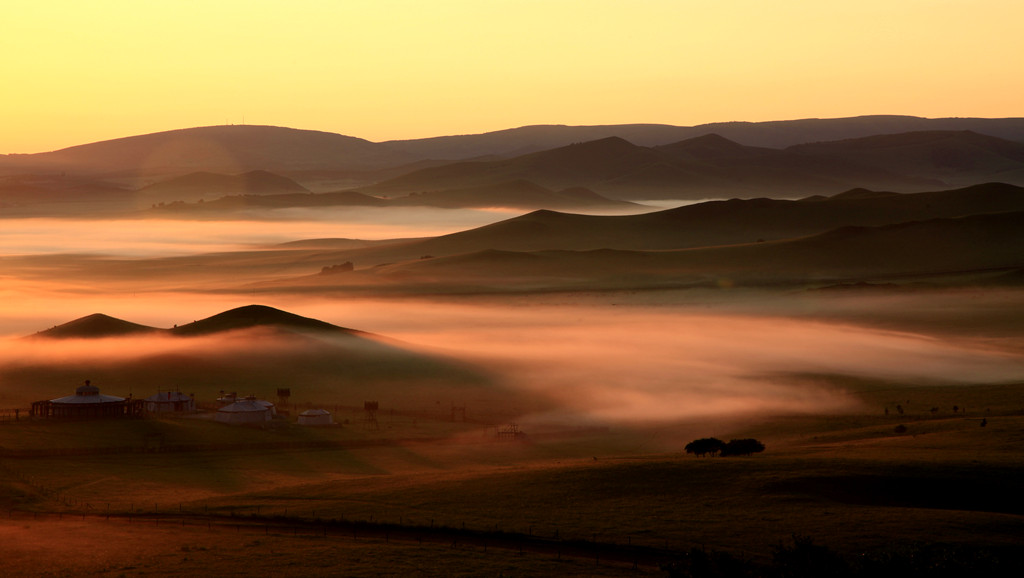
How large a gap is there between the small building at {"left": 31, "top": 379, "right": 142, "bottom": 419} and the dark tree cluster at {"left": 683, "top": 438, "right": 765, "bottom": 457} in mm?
51983

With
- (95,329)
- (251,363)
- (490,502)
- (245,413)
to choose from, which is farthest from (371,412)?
(95,329)

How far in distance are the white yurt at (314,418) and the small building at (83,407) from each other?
48.7 feet

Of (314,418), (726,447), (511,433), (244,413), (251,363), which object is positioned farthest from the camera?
(251,363)

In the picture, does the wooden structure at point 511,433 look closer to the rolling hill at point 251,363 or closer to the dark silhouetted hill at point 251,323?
the rolling hill at point 251,363

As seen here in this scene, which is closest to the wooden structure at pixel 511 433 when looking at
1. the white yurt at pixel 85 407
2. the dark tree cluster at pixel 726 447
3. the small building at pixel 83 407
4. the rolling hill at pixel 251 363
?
the rolling hill at pixel 251 363

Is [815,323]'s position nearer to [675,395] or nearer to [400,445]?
[675,395]

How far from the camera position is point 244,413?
115 metres

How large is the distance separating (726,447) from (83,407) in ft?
187

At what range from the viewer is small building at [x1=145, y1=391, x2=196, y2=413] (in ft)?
393

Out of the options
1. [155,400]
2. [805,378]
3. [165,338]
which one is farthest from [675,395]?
[165,338]

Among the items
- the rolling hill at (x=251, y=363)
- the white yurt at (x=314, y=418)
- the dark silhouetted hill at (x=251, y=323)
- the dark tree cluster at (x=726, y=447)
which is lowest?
the dark tree cluster at (x=726, y=447)

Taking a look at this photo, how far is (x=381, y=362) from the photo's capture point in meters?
150

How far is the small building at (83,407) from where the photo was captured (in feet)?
372

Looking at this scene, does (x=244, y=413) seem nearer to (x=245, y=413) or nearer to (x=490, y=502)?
(x=245, y=413)
